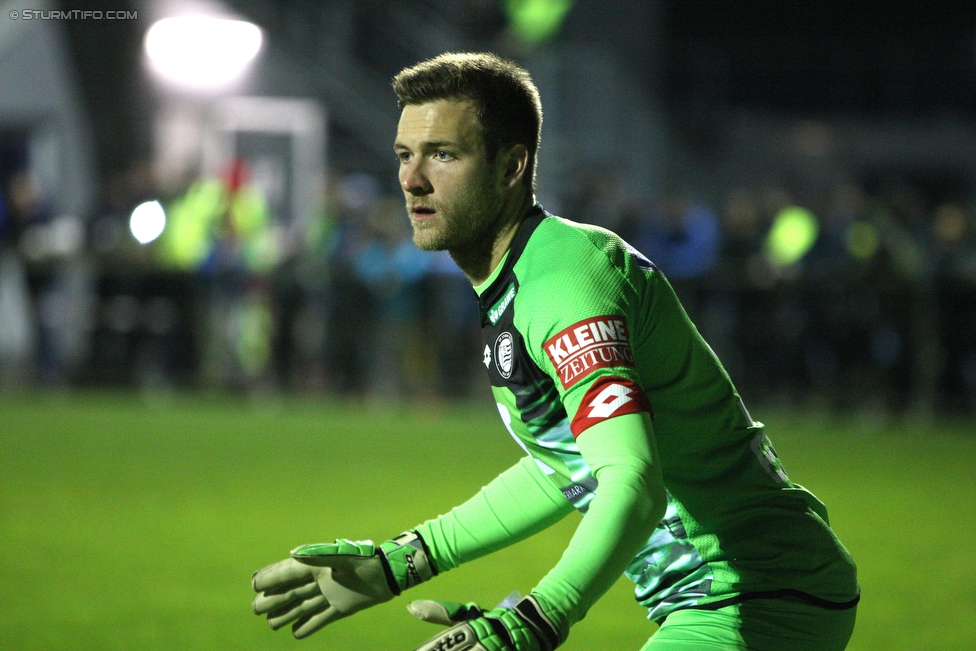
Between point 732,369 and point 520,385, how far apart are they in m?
11.8

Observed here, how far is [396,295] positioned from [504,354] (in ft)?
38.6

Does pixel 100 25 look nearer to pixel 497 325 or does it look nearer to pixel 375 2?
pixel 375 2

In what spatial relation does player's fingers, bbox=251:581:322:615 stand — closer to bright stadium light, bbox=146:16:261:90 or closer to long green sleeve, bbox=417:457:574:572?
long green sleeve, bbox=417:457:574:572

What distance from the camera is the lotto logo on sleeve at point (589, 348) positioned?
7.57ft

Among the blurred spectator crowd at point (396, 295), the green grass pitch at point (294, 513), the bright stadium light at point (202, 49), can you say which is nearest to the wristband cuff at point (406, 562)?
the green grass pitch at point (294, 513)

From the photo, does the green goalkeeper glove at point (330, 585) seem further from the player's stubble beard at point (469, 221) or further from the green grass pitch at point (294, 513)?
the green grass pitch at point (294, 513)

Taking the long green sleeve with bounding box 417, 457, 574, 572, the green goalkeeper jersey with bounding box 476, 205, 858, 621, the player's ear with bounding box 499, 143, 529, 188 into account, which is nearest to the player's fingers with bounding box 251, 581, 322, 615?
the long green sleeve with bounding box 417, 457, 574, 572

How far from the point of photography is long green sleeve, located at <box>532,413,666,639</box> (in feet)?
7.18

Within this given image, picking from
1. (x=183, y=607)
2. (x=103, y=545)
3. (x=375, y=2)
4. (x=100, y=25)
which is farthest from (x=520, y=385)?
(x=375, y=2)

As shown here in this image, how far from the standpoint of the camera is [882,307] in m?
13.5

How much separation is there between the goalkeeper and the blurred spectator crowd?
11.1m

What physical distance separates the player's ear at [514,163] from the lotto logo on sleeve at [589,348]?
473 mm

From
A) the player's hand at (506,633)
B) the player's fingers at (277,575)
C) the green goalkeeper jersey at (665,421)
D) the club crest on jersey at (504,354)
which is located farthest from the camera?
the player's fingers at (277,575)

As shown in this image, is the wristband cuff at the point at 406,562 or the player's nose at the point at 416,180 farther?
the wristband cuff at the point at 406,562
